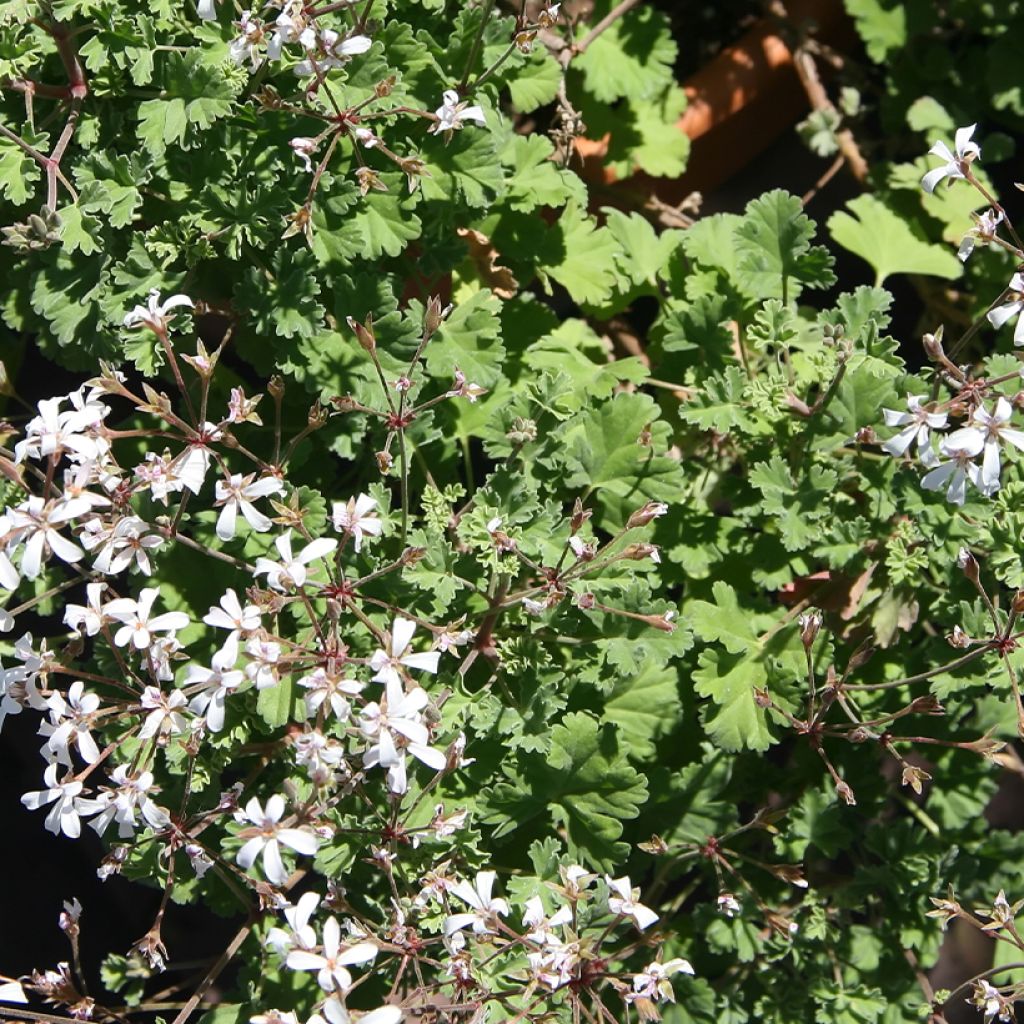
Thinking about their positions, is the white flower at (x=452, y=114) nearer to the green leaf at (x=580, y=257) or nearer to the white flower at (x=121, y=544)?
the green leaf at (x=580, y=257)

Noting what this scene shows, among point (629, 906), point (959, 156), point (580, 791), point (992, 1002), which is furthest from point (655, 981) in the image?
point (959, 156)

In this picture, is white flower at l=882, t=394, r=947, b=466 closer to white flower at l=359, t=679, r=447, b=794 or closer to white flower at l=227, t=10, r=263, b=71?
white flower at l=359, t=679, r=447, b=794

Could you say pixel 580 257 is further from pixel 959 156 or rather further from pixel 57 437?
pixel 57 437

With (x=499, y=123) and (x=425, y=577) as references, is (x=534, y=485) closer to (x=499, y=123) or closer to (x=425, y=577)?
(x=425, y=577)

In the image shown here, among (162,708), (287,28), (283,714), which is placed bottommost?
(283,714)

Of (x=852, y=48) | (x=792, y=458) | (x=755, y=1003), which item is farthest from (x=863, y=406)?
(x=852, y=48)

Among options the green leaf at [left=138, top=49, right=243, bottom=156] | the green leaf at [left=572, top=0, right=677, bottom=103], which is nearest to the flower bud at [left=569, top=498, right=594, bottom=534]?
the green leaf at [left=138, top=49, right=243, bottom=156]

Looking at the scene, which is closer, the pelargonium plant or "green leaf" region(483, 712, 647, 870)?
the pelargonium plant
